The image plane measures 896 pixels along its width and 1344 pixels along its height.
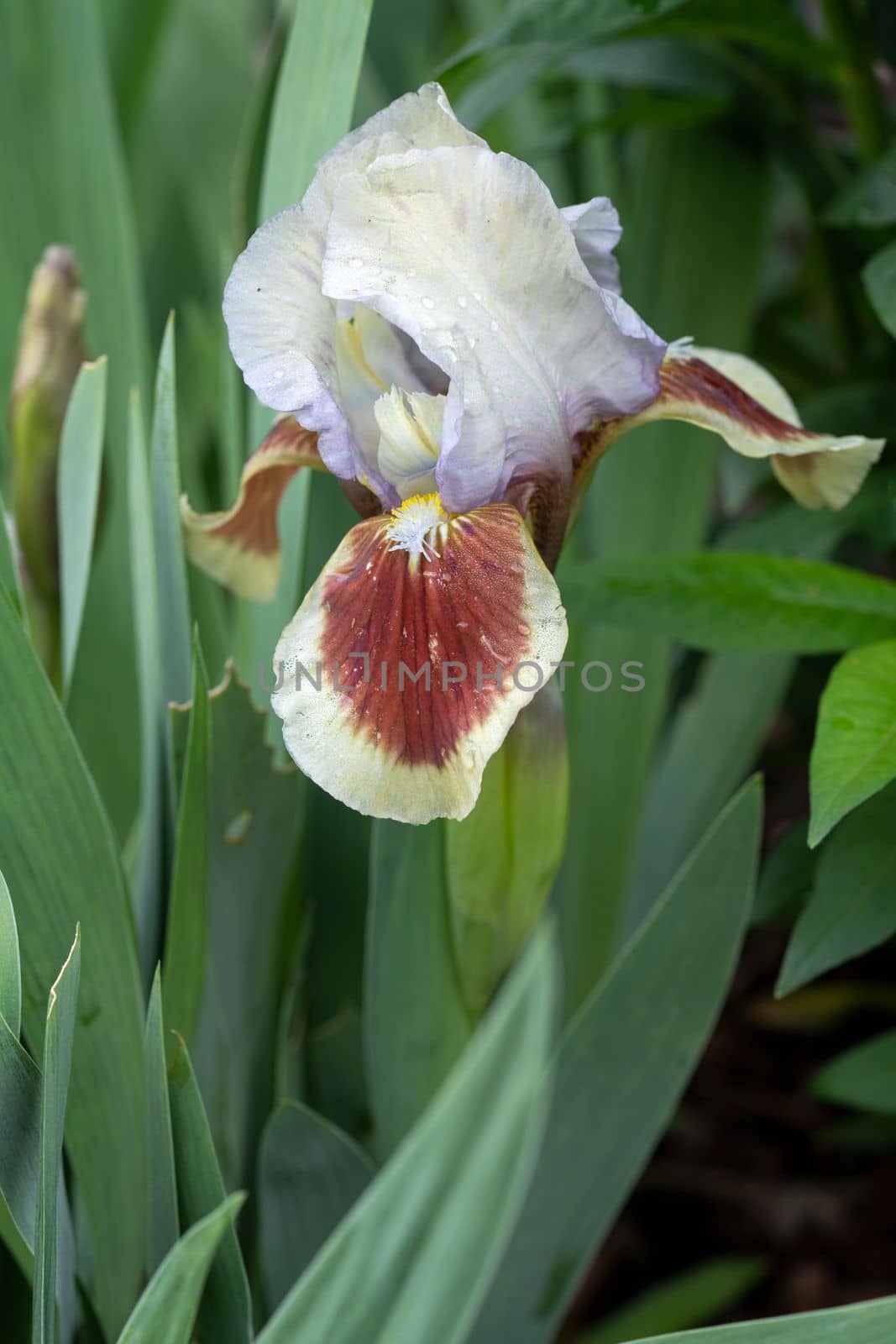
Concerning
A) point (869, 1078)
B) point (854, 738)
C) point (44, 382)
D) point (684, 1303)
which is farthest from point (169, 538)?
point (684, 1303)

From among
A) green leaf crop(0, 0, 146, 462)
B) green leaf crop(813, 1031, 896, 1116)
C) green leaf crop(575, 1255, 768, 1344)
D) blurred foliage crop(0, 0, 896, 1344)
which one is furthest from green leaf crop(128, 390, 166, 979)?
green leaf crop(575, 1255, 768, 1344)

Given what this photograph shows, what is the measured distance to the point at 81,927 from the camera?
43 cm

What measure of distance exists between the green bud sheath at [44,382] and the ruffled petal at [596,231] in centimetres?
26

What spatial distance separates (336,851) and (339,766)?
0.85 ft

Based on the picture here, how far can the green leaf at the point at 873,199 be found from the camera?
1.83 ft

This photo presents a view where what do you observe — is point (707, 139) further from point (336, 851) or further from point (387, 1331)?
point (387, 1331)

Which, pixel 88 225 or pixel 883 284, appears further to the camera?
pixel 88 225

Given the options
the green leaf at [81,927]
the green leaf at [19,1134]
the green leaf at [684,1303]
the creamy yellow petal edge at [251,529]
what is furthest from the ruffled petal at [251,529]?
the green leaf at [684,1303]

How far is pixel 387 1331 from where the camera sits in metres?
0.28

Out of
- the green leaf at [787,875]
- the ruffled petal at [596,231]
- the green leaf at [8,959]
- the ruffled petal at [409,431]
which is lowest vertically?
the green leaf at [787,875]

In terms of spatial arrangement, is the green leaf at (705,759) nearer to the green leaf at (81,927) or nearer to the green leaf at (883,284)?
the green leaf at (883,284)

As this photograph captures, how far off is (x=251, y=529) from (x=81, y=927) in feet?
0.58

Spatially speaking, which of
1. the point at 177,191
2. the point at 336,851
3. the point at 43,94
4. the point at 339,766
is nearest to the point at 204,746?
the point at 339,766

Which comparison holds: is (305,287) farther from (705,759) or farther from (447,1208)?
A: (705,759)
